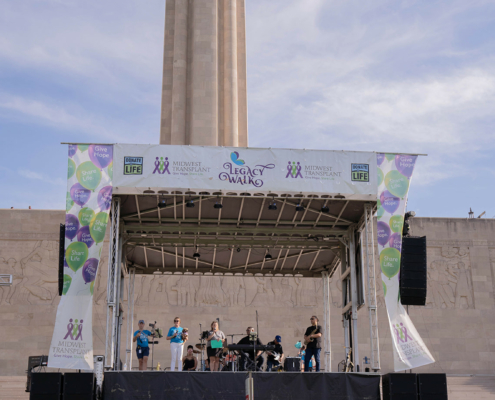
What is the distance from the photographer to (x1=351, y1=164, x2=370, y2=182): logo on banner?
680 inches

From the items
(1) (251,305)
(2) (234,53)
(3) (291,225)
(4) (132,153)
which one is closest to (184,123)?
(2) (234,53)

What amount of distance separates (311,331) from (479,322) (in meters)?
18.9

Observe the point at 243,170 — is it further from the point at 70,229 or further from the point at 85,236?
the point at 70,229

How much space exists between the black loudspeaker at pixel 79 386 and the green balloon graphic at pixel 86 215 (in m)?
3.87

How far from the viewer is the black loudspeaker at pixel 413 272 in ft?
55.5

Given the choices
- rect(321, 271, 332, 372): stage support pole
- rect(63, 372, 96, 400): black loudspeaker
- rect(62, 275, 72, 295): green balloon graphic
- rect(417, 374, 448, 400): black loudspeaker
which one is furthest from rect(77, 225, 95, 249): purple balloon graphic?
rect(321, 271, 332, 372): stage support pole

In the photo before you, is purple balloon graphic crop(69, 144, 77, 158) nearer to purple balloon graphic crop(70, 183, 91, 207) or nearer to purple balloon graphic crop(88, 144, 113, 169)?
purple balloon graphic crop(88, 144, 113, 169)

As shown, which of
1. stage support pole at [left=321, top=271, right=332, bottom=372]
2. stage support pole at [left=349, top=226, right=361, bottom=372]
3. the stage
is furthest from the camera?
stage support pole at [left=321, top=271, right=332, bottom=372]

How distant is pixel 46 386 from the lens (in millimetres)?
14289

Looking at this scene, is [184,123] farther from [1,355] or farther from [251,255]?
[1,355]

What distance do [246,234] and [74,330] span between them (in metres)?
6.83

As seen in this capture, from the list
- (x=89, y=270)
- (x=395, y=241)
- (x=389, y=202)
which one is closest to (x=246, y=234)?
(x=389, y=202)

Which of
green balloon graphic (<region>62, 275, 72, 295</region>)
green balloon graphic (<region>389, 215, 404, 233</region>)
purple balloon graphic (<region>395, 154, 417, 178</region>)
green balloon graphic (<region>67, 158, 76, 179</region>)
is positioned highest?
purple balloon graphic (<region>395, 154, 417, 178</region>)

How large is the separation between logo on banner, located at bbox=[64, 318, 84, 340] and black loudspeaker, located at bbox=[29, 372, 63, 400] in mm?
1359
